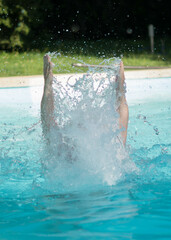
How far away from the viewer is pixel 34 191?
2.62 metres

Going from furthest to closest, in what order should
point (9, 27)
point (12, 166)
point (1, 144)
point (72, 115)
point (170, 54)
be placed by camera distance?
point (170, 54)
point (9, 27)
point (1, 144)
point (12, 166)
point (72, 115)

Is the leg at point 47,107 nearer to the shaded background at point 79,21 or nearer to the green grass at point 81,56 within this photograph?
the green grass at point 81,56

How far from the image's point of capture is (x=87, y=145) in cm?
281

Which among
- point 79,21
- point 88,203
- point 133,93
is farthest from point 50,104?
point 79,21

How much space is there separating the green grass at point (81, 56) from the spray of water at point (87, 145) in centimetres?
595

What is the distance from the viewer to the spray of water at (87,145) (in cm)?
269

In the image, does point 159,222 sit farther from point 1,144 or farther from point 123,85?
point 1,144

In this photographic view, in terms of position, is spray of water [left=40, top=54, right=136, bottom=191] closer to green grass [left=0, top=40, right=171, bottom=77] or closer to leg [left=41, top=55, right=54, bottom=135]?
leg [left=41, top=55, right=54, bottom=135]

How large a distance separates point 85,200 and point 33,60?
28.4ft

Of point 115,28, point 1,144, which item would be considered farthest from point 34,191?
point 115,28

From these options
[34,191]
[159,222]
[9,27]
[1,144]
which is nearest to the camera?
[159,222]

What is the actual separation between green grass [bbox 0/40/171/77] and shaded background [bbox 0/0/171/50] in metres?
0.36

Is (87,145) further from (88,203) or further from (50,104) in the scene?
(88,203)

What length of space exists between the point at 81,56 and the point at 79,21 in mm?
1945
